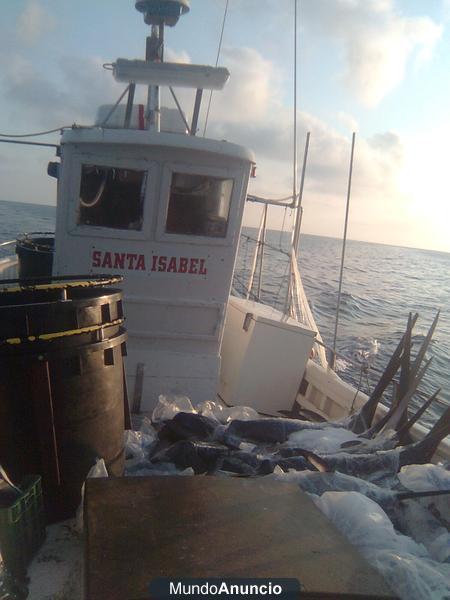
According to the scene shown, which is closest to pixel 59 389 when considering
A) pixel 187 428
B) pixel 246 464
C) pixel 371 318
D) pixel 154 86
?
pixel 246 464

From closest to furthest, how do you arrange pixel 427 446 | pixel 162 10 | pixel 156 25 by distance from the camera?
1. pixel 427 446
2. pixel 162 10
3. pixel 156 25

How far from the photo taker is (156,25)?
529cm

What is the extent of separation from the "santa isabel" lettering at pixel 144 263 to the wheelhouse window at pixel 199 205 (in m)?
0.31

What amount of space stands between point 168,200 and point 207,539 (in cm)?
347

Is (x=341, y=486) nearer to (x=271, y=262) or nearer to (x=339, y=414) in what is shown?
(x=339, y=414)

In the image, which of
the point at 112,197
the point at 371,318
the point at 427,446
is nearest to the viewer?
the point at 427,446

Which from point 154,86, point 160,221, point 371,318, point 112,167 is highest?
point 154,86

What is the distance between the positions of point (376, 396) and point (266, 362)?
71.8 inches

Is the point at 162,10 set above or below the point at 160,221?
above

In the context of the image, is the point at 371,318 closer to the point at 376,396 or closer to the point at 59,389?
the point at 376,396

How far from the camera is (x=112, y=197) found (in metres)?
4.62

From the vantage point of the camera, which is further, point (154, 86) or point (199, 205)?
point (154, 86)

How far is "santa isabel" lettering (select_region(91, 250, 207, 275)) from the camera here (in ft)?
15.3

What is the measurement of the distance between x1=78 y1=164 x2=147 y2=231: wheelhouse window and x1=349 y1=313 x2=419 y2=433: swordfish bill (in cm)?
288
